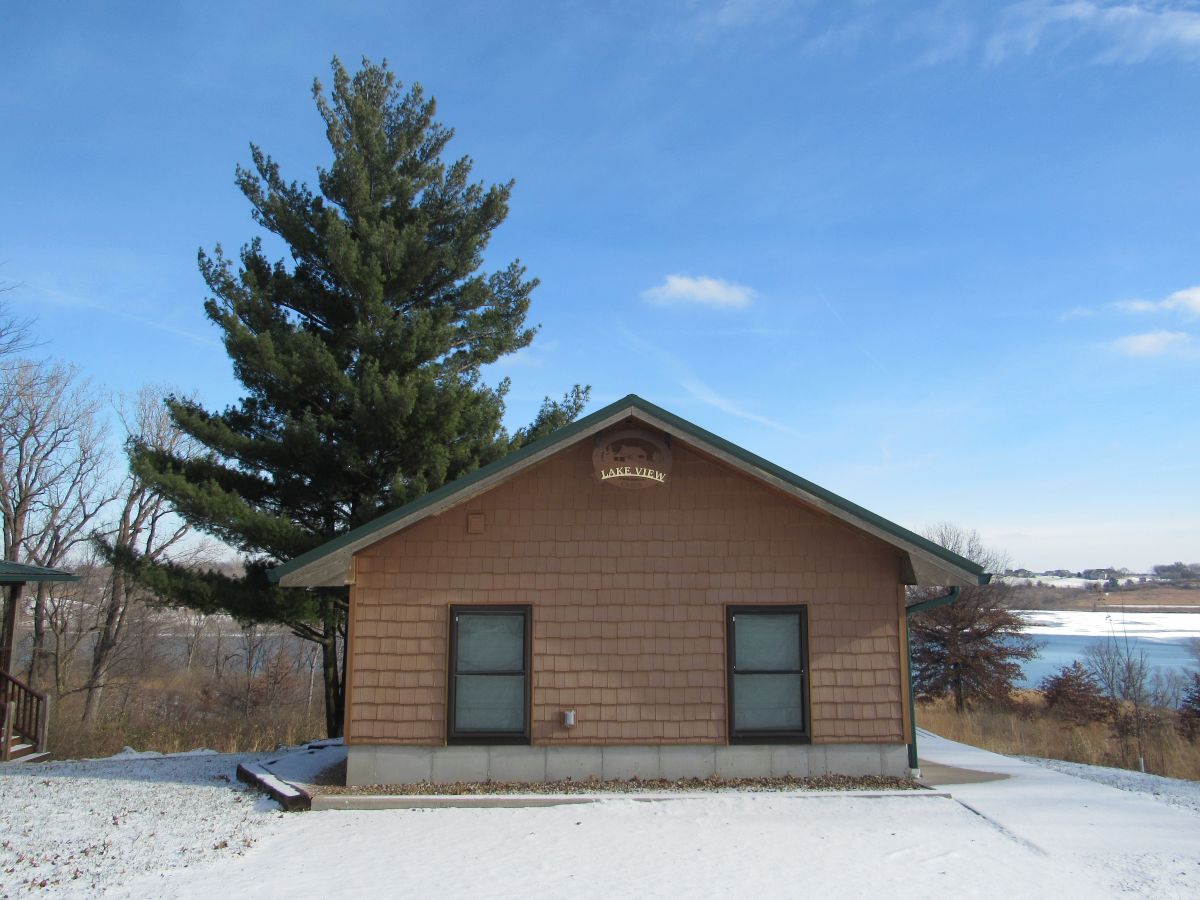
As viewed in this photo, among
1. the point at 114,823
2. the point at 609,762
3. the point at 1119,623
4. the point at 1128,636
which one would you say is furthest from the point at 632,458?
the point at 1128,636

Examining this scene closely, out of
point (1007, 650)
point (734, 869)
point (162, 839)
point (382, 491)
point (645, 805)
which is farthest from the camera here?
point (1007, 650)

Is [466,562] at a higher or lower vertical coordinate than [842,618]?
higher

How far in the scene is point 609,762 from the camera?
8.47 metres

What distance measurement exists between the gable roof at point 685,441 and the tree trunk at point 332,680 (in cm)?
661

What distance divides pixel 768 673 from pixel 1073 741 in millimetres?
10802

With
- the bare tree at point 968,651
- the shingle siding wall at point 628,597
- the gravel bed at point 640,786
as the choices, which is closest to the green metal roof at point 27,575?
the gravel bed at point 640,786

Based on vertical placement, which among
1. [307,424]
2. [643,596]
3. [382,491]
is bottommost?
[643,596]

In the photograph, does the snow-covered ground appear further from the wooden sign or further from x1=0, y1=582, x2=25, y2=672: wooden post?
x1=0, y1=582, x2=25, y2=672: wooden post

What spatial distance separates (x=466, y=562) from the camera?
868cm

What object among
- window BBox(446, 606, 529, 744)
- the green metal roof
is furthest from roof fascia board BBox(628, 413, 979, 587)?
the green metal roof

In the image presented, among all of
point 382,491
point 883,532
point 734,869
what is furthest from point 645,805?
point 382,491

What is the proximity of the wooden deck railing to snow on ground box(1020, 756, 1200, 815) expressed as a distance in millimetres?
13930

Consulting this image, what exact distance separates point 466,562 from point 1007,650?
21.6 meters

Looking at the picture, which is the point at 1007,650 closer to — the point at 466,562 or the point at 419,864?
the point at 466,562
